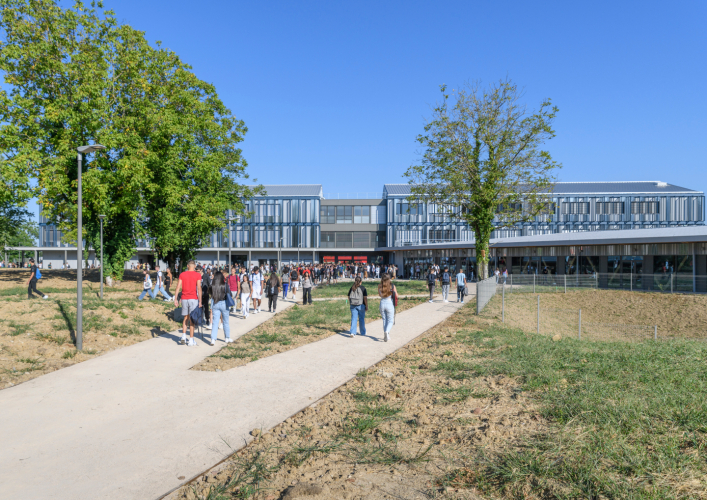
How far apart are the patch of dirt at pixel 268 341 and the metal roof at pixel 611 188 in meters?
50.6

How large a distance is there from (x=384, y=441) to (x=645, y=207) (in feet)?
223

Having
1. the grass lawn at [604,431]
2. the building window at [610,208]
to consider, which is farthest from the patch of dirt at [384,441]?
the building window at [610,208]

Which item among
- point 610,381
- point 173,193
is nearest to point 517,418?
point 610,381

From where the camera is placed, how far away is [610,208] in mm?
60344

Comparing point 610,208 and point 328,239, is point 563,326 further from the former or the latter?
point 610,208

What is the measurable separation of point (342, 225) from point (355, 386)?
58.5 meters

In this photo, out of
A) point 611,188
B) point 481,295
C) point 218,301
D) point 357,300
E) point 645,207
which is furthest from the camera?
point 611,188

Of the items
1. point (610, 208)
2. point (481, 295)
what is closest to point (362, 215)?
point (610, 208)

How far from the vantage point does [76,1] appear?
23109mm

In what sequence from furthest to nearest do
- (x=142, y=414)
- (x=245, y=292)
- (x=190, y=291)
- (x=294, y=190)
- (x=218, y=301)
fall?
1. (x=294, y=190)
2. (x=245, y=292)
3. (x=218, y=301)
4. (x=190, y=291)
5. (x=142, y=414)

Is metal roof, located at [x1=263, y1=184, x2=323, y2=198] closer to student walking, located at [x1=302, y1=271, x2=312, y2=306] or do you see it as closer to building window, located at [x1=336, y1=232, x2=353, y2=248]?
building window, located at [x1=336, y1=232, x2=353, y2=248]

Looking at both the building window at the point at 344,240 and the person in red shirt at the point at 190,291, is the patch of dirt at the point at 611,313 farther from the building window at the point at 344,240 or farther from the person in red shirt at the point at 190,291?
the building window at the point at 344,240

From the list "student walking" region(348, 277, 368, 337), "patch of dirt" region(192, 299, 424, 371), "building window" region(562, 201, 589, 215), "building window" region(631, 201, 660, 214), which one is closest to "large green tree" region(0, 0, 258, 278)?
"patch of dirt" region(192, 299, 424, 371)

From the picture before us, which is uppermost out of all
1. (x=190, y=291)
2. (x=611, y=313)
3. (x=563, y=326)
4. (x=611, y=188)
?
(x=611, y=188)
